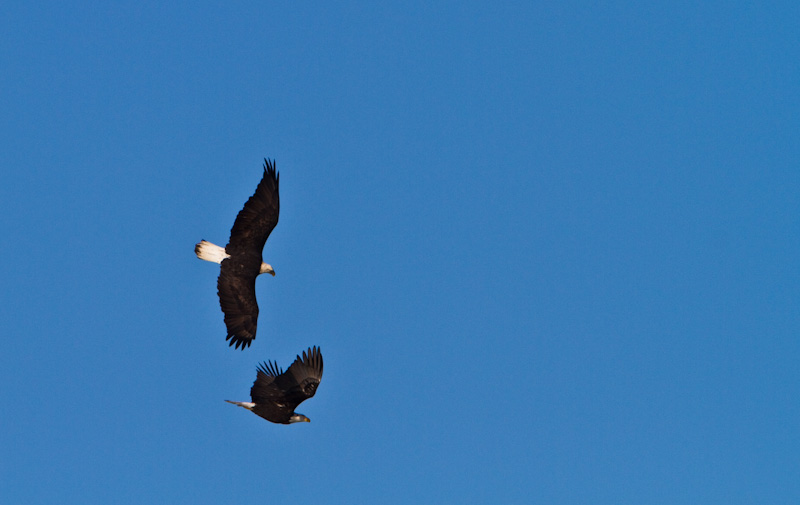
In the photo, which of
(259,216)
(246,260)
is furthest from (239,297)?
(259,216)

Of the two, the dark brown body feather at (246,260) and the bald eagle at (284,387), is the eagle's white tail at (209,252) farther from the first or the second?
the bald eagle at (284,387)

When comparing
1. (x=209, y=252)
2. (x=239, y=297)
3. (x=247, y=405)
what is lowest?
(x=247, y=405)

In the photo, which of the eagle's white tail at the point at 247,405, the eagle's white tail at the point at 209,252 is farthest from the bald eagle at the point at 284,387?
the eagle's white tail at the point at 209,252

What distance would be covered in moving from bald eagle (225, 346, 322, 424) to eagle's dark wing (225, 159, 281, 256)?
3.01m

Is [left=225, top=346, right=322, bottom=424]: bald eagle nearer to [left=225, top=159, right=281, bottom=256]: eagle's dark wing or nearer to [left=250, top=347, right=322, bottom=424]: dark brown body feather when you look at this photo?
[left=250, top=347, right=322, bottom=424]: dark brown body feather

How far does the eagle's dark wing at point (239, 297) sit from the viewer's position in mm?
23391

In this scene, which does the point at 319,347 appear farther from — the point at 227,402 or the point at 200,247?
the point at 200,247

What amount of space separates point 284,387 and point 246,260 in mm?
3314

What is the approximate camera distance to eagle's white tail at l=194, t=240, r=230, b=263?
23.3m

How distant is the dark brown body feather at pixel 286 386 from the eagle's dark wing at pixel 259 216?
301 centimetres

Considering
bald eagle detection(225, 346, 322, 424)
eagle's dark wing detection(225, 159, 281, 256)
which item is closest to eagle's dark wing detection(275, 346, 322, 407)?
bald eagle detection(225, 346, 322, 424)

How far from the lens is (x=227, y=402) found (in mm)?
21766

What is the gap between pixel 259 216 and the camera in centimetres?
2284

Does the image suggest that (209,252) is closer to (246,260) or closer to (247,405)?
(246,260)
